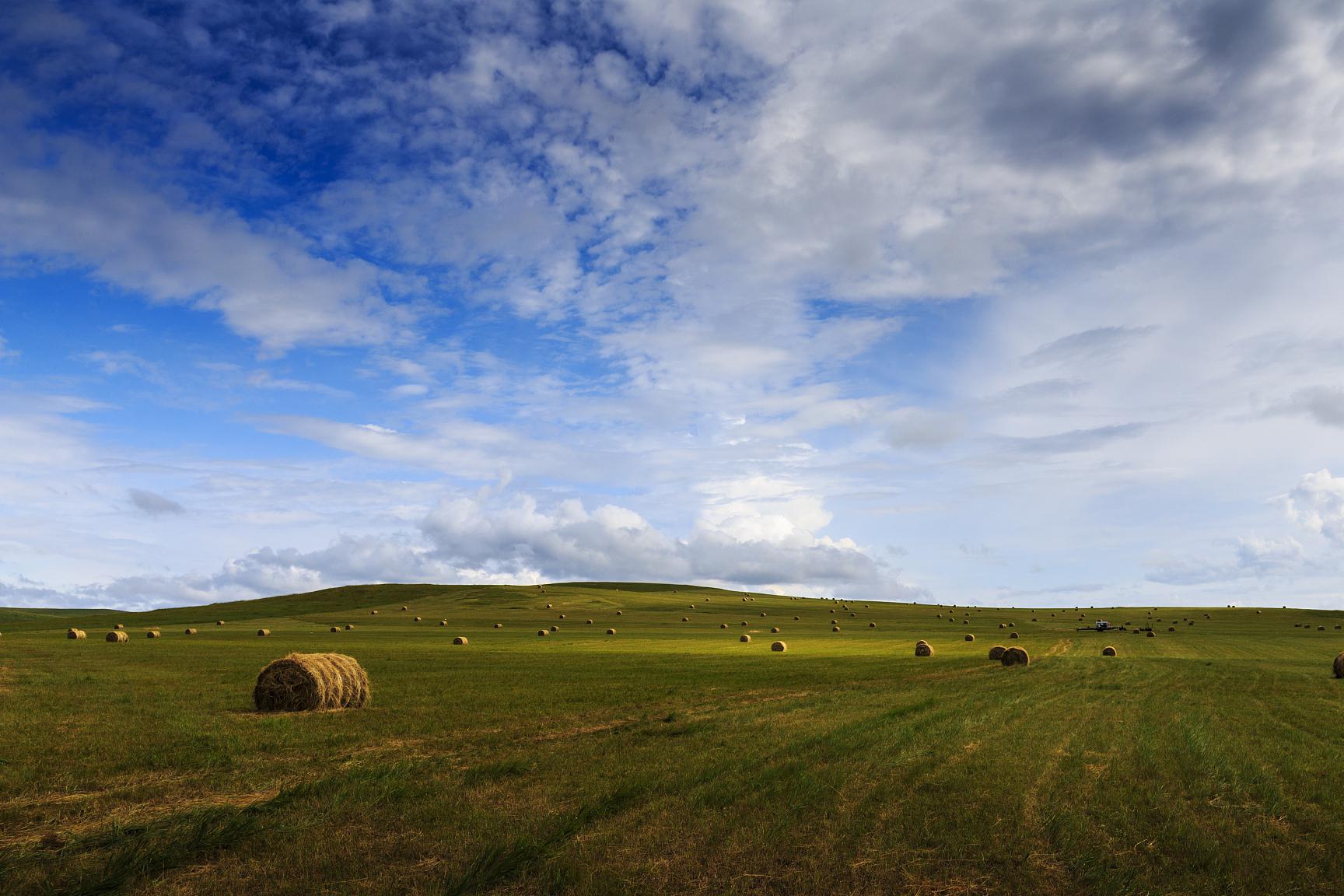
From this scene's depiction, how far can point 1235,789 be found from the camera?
1364 centimetres

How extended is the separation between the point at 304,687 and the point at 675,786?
16.1 meters

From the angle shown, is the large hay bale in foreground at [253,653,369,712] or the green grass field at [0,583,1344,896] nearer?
the green grass field at [0,583,1344,896]

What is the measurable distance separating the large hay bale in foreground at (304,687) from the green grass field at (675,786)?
1.06m

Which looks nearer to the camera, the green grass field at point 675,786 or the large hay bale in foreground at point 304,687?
the green grass field at point 675,786

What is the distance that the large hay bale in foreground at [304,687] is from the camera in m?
24.2

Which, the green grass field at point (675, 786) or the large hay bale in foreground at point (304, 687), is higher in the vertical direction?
the large hay bale in foreground at point (304, 687)

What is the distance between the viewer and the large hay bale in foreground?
954 inches

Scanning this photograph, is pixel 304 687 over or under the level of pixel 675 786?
over

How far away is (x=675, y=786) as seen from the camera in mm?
13398

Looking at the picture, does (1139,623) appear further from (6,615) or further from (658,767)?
(6,615)

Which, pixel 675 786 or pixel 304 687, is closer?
pixel 675 786

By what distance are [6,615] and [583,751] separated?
650 feet

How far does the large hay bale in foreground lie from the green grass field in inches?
→ 41.8

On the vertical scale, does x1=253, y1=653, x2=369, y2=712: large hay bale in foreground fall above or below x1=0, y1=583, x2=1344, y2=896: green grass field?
above
